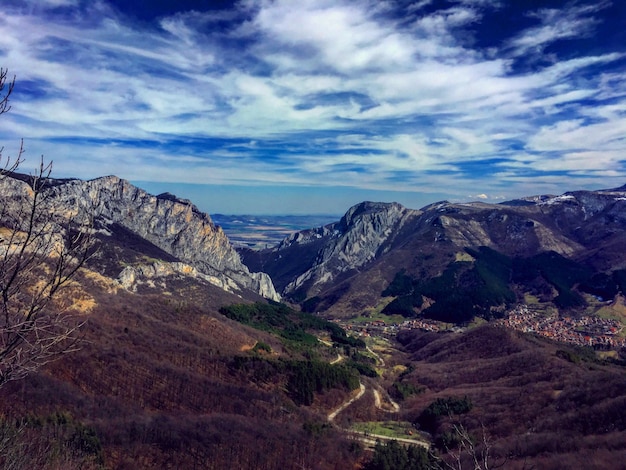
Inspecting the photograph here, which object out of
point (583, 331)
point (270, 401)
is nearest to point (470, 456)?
point (270, 401)

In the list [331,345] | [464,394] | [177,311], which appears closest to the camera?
[464,394]

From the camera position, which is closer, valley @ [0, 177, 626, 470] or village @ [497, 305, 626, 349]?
valley @ [0, 177, 626, 470]

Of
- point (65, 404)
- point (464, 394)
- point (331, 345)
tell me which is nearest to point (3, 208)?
point (65, 404)

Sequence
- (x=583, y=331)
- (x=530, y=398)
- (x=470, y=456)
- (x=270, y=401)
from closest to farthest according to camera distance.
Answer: (x=470, y=456), (x=270, y=401), (x=530, y=398), (x=583, y=331)

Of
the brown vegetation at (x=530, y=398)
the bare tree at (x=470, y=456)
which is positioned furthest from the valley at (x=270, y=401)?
the bare tree at (x=470, y=456)

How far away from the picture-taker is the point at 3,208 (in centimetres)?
1062

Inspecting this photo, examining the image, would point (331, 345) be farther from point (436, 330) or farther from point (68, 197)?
point (68, 197)

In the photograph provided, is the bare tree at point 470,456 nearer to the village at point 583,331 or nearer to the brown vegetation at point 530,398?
the brown vegetation at point 530,398

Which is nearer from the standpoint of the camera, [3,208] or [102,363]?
[3,208]

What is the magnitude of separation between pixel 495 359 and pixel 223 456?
9193 cm

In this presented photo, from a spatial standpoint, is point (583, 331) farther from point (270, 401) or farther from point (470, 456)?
point (270, 401)

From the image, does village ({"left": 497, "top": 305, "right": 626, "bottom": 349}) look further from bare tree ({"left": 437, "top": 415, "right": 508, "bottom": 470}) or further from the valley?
bare tree ({"left": 437, "top": 415, "right": 508, "bottom": 470})

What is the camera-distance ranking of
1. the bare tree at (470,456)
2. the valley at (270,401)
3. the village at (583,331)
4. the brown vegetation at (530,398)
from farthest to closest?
the village at (583,331) → the brown vegetation at (530,398) → the valley at (270,401) → the bare tree at (470,456)

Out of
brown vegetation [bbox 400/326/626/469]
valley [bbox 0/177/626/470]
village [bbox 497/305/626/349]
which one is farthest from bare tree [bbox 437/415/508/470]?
village [bbox 497/305/626/349]
